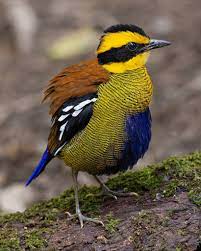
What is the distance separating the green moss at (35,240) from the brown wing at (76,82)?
938mm

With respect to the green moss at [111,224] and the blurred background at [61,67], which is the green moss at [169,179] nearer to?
the green moss at [111,224]

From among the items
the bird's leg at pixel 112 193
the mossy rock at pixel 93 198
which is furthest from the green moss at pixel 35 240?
the bird's leg at pixel 112 193

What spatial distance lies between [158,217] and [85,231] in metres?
0.52

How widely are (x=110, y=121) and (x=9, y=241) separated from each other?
3.67 feet

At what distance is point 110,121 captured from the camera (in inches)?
216

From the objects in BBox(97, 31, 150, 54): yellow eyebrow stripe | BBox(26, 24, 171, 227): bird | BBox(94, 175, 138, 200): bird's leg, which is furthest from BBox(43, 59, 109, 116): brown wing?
BBox(94, 175, 138, 200): bird's leg

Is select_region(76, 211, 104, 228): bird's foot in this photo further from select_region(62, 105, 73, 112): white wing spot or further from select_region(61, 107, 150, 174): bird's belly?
select_region(62, 105, 73, 112): white wing spot

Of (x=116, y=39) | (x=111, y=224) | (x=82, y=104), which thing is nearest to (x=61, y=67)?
(x=116, y=39)

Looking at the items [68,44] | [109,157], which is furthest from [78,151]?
[68,44]

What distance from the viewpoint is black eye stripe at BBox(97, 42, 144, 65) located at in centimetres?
566

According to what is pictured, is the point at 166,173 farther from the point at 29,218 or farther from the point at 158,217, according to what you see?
the point at 29,218

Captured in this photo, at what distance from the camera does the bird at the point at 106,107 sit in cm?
551

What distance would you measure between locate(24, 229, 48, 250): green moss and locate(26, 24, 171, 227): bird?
331 millimetres

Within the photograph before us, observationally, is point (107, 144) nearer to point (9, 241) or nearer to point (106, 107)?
point (106, 107)
